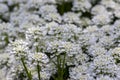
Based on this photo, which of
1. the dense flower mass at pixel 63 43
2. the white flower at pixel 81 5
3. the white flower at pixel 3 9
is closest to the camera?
the dense flower mass at pixel 63 43

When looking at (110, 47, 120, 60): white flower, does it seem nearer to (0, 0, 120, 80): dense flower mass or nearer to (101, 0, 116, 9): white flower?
(0, 0, 120, 80): dense flower mass

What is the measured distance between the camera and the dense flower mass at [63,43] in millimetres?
2283

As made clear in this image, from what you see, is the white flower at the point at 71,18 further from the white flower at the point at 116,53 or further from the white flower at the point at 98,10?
the white flower at the point at 116,53

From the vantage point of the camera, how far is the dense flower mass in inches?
89.9

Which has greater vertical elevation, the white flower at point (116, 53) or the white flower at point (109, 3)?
the white flower at point (109, 3)

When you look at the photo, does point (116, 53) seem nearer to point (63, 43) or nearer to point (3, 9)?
point (63, 43)

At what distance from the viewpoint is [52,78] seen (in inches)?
98.2

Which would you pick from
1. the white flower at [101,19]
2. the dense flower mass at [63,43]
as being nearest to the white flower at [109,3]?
the dense flower mass at [63,43]

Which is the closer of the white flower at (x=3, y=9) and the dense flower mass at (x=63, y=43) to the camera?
the dense flower mass at (x=63, y=43)

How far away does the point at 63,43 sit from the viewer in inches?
93.1

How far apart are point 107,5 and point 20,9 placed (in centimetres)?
78

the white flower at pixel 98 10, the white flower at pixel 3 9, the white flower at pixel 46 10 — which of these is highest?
the white flower at pixel 46 10

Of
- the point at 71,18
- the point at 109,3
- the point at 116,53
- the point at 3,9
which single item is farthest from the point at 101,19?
the point at 3,9

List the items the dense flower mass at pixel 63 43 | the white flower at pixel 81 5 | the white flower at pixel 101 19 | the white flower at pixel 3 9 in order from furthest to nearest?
the white flower at pixel 3 9 < the white flower at pixel 81 5 < the white flower at pixel 101 19 < the dense flower mass at pixel 63 43
